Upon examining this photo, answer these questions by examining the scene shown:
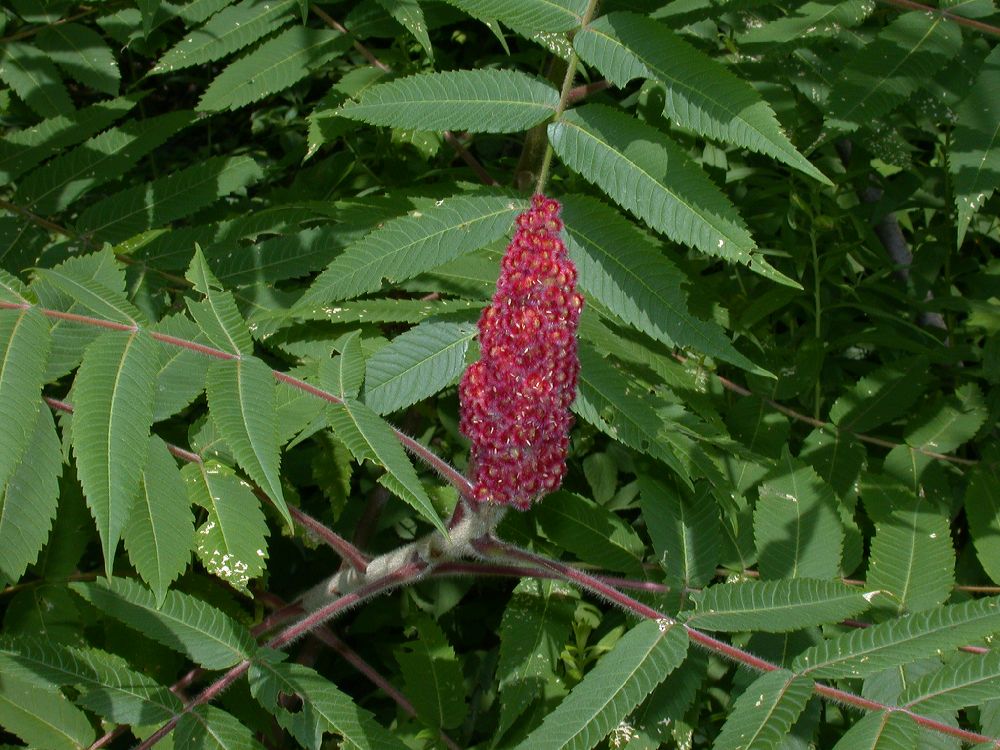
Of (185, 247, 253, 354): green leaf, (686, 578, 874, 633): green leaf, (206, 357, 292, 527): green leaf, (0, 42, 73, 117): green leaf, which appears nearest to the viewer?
(206, 357, 292, 527): green leaf

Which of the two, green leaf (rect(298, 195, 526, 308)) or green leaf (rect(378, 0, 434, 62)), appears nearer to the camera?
green leaf (rect(298, 195, 526, 308))

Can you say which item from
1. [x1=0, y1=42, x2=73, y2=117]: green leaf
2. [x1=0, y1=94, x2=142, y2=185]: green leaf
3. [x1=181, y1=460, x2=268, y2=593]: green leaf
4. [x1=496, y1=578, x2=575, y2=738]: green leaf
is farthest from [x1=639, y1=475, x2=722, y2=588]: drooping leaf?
[x1=0, y1=42, x2=73, y2=117]: green leaf

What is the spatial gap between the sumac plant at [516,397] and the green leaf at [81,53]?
0.01 meters

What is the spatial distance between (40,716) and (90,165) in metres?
1.59

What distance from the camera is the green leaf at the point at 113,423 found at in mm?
1583

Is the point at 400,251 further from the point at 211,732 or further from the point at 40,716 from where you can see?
the point at 40,716

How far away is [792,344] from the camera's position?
10.4 feet

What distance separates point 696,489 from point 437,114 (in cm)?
105

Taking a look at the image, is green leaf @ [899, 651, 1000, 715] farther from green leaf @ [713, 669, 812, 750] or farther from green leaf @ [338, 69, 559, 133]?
green leaf @ [338, 69, 559, 133]

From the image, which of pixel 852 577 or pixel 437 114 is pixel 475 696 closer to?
pixel 852 577

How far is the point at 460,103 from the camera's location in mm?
1989

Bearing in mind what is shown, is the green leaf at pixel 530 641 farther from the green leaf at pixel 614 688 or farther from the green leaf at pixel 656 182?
the green leaf at pixel 656 182

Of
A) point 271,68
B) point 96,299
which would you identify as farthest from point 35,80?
point 96,299

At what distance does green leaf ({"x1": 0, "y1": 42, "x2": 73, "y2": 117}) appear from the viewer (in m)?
3.08
